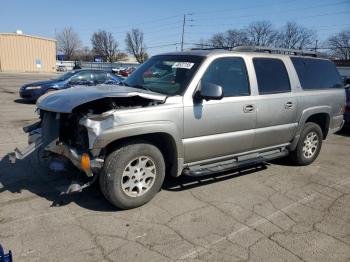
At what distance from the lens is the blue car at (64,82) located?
14.4 metres

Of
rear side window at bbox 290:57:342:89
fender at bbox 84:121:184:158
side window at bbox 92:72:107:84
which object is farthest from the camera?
side window at bbox 92:72:107:84

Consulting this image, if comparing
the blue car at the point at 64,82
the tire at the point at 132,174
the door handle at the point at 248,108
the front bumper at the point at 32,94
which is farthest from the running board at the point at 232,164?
the front bumper at the point at 32,94

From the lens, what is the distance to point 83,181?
4.36 m

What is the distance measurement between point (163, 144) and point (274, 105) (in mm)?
1961

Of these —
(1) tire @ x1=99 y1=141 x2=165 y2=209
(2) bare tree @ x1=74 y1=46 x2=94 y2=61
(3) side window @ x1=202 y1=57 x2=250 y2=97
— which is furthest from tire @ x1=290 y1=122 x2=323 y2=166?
(2) bare tree @ x1=74 y1=46 x2=94 y2=61

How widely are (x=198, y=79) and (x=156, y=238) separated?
2050 millimetres

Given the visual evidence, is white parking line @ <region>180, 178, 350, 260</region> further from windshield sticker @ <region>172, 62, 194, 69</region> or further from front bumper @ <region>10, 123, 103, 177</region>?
windshield sticker @ <region>172, 62, 194, 69</region>

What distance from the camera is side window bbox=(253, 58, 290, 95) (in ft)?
17.9

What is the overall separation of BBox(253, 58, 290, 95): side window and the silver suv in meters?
0.02

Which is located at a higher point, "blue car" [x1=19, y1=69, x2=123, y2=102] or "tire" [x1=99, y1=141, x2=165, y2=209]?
"blue car" [x1=19, y1=69, x2=123, y2=102]

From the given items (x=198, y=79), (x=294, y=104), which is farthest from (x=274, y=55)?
(x=198, y=79)

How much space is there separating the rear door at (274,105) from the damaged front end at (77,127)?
1.79 m

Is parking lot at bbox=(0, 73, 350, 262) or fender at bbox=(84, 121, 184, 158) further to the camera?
fender at bbox=(84, 121, 184, 158)

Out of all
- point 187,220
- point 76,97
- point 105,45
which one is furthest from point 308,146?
point 105,45
